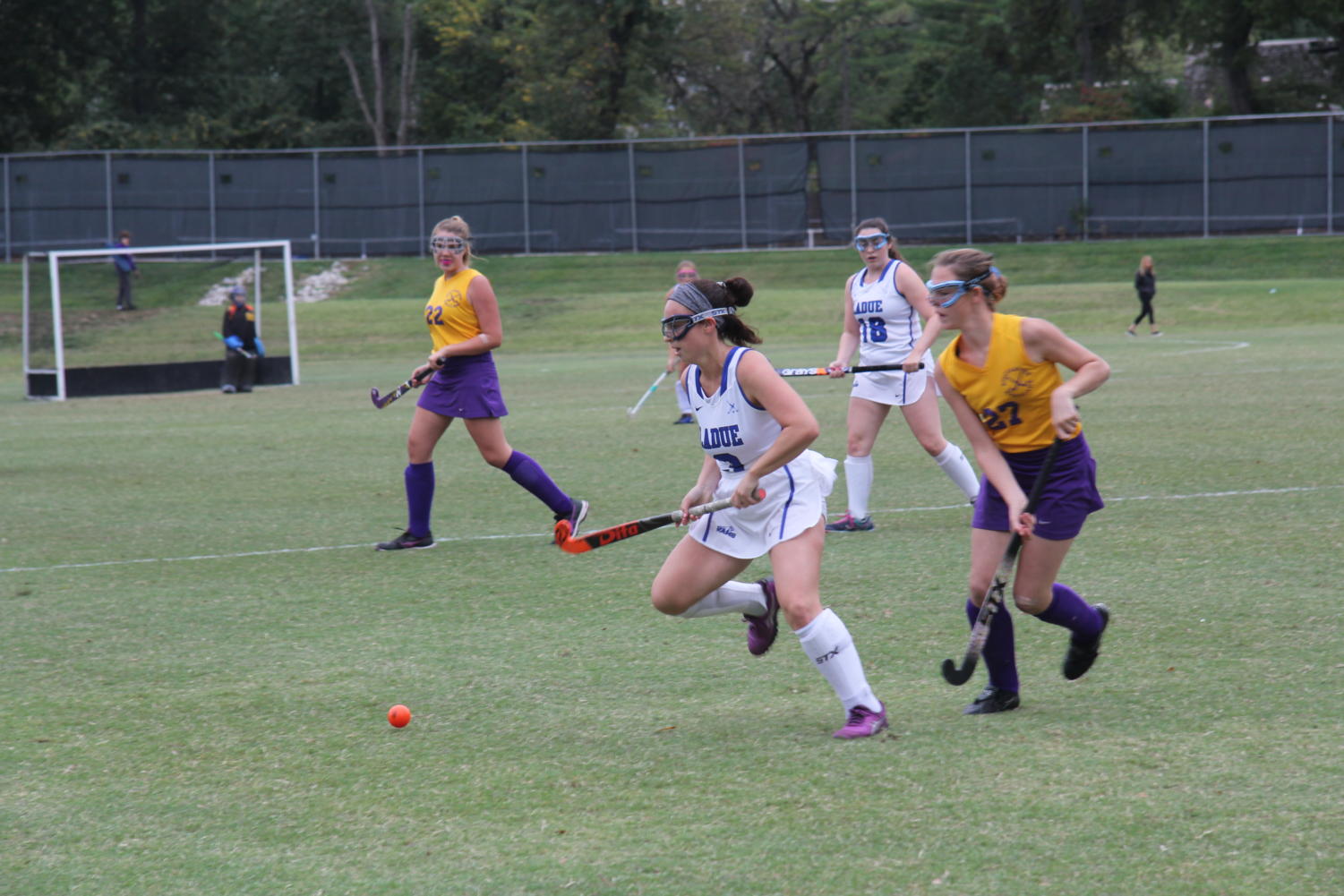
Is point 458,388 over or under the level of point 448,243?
under

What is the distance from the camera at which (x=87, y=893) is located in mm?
3791

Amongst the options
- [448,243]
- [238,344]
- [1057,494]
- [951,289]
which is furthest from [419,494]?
[238,344]

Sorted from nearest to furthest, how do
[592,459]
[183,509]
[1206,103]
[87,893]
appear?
[87,893] → [183,509] → [592,459] → [1206,103]

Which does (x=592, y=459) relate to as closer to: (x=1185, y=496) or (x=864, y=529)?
(x=864, y=529)

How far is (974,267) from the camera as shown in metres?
4.98

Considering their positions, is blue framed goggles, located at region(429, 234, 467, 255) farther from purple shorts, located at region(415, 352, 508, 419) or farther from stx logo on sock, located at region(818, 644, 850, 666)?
stx logo on sock, located at region(818, 644, 850, 666)

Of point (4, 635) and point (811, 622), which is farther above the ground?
point (811, 622)

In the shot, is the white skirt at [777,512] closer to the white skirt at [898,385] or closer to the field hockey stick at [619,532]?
the field hockey stick at [619,532]

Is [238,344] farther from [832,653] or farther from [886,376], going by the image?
[832,653]

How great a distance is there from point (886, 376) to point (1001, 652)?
4184 millimetres

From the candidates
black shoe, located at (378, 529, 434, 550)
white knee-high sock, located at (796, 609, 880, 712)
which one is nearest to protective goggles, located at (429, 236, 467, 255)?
black shoe, located at (378, 529, 434, 550)

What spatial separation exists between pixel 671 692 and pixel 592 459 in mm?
7438

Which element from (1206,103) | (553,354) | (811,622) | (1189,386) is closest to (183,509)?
(811,622)

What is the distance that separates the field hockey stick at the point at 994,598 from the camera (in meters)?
4.92
